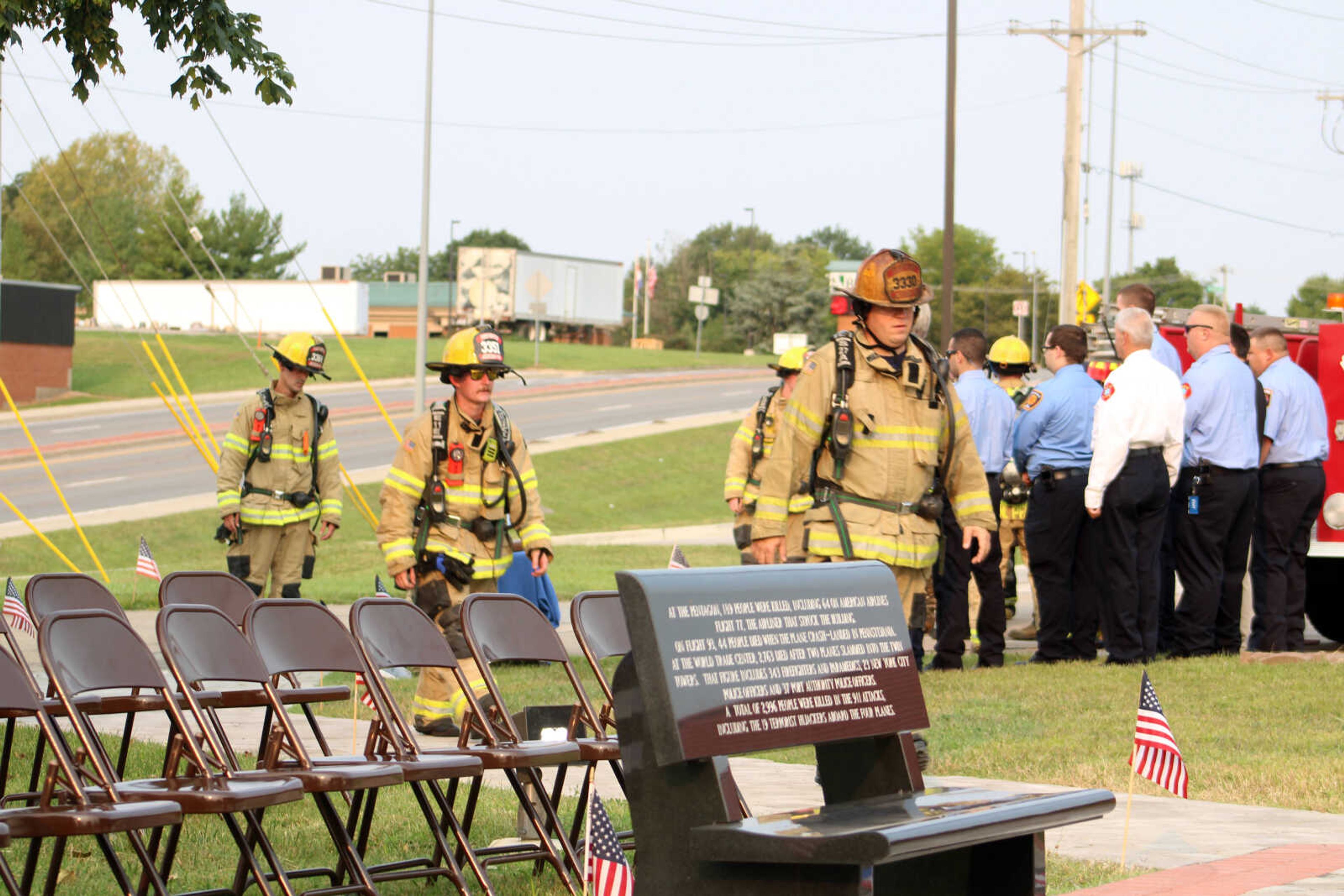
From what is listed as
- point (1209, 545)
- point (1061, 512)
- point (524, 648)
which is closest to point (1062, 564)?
point (1061, 512)

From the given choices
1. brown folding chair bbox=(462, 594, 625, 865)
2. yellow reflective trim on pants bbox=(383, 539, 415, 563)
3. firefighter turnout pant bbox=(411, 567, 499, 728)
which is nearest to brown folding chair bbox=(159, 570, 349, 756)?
brown folding chair bbox=(462, 594, 625, 865)

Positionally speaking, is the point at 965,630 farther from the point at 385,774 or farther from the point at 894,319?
the point at 385,774

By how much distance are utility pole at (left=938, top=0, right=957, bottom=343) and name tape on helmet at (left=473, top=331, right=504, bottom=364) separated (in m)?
20.0

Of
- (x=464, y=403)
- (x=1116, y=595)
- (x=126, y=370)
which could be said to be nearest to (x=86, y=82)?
(x=464, y=403)

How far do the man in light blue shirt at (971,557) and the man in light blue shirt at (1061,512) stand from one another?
239mm

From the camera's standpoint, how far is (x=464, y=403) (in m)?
9.07

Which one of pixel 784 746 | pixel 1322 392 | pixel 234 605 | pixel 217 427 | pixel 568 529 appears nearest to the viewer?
pixel 784 746

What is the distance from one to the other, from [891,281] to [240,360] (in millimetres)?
49055

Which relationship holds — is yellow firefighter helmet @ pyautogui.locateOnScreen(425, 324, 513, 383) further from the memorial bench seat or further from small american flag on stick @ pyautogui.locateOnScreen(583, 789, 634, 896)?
small american flag on stick @ pyautogui.locateOnScreen(583, 789, 634, 896)

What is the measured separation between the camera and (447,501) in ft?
29.5

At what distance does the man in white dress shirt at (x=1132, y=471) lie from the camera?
10.9m

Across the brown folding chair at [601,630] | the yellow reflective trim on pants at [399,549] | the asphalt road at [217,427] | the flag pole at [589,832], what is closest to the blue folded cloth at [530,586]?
the yellow reflective trim on pants at [399,549]

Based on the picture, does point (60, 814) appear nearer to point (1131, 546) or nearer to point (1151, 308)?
point (1131, 546)

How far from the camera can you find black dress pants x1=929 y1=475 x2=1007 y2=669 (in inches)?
444
